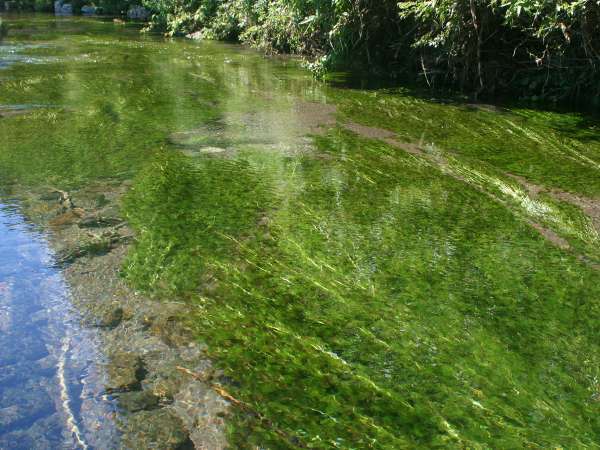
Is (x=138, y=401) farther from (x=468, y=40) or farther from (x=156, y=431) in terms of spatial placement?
(x=468, y=40)

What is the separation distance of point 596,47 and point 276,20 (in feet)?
20.3

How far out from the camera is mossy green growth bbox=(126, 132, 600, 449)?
2.45 m

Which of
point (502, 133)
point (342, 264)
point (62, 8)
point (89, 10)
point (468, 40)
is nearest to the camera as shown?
point (342, 264)

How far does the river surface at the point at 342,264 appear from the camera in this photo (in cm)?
252

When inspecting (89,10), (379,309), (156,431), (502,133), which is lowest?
(156,431)

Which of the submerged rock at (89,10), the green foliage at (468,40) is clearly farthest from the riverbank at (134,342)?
the submerged rock at (89,10)

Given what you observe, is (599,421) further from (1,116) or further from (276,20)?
(276,20)

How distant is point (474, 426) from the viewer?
7.91 ft

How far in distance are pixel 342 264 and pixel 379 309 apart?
22.3 inches

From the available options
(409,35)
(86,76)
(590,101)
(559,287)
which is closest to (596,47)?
(590,101)

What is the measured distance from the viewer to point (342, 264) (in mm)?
3746

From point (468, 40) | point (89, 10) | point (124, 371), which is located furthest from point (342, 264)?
point (89, 10)

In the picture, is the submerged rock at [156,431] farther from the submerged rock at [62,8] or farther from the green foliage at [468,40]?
the submerged rock at [62,8]

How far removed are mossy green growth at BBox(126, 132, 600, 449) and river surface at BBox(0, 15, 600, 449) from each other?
0.01 m
